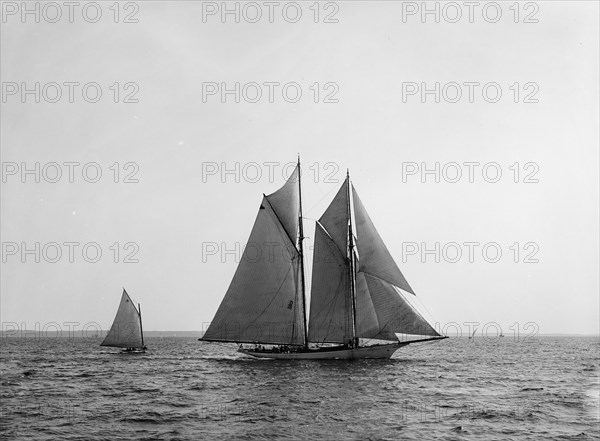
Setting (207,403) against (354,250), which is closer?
(207,403)

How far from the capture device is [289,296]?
57.2 metres

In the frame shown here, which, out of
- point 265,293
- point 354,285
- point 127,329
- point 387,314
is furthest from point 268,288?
point 127,329

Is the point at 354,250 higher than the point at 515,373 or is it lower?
higher

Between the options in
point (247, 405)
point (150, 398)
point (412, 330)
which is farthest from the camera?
point (412, 330)

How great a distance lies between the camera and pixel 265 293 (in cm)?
5594

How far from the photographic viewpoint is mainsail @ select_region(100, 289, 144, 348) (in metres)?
89.2

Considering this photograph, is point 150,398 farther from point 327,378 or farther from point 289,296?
point 289,296

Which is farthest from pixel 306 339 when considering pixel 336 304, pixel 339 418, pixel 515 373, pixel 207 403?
pixel 339 418

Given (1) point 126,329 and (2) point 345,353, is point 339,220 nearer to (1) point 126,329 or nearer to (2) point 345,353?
(2) point 345,353

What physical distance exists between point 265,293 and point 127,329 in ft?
143

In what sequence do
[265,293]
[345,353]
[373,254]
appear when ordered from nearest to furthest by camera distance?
[373,254] → [265,293] → [345,353]

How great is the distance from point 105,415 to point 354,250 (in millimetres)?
32628

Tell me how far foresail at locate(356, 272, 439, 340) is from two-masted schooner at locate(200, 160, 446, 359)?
A: 0.29 feet

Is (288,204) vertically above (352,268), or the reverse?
(288,204)
